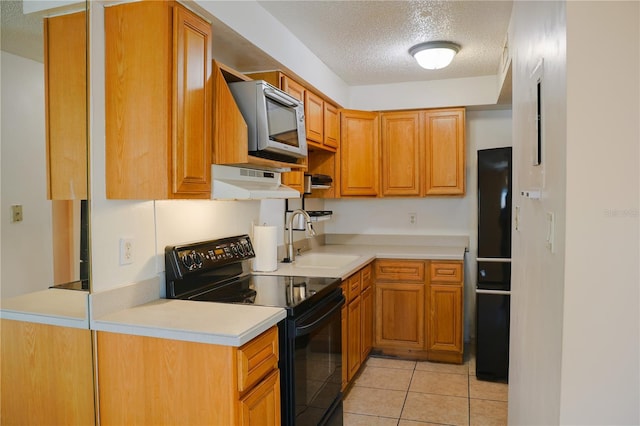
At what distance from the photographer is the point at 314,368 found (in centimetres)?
223

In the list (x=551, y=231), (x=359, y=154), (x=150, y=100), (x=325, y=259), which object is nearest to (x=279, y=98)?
(x=150, y=100)

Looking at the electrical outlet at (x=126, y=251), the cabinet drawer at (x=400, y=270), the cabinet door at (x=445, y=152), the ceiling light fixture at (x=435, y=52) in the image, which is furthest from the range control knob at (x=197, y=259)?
the cabinet door at (x=445, y=152)

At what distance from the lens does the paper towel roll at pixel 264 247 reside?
9.40 feet

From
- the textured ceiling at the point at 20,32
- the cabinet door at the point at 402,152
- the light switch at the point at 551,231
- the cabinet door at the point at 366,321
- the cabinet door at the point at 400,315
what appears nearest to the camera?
the light switch at the point at 551,231

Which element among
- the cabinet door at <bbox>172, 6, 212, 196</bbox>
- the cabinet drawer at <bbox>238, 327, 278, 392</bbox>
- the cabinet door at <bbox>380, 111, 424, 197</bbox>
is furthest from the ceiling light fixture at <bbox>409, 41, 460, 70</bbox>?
the cabinet drawer at <bbox>238, 327, 278, 392</bbox>

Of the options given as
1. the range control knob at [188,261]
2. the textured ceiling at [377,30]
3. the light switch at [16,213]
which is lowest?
the range control knob at [188,261]

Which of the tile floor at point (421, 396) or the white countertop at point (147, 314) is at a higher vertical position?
the white countertop at point (147, 314)

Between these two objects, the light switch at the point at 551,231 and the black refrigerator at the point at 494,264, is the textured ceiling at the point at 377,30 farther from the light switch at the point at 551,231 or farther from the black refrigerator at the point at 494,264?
the light switch at the point at 551,231

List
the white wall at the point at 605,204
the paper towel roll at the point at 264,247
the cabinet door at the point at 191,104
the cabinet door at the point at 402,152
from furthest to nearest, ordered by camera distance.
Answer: the cabinet door at the point at 402,152, the paper towel roll at the point at 264,247, the cabinet door at the point at 191,104, the white wall at the point at 605,204

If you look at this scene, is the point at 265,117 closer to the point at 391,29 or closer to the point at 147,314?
the point at 147,314

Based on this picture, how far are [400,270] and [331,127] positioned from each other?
1353 millimetres

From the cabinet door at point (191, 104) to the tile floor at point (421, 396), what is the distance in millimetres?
1846

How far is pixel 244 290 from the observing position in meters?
2.35

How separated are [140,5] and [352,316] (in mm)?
2339
